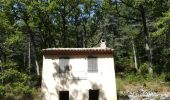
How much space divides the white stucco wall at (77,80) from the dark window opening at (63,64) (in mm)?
289

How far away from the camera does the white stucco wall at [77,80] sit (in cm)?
3319

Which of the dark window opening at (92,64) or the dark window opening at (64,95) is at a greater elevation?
the dark window opening at (92,64)

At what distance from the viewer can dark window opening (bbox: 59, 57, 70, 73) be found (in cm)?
3362

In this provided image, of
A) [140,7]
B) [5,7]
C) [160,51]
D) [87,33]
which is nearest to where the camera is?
[5,7]

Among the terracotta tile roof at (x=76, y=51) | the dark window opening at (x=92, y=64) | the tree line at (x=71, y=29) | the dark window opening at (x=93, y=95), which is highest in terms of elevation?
the tree line at (x=71, y=29)

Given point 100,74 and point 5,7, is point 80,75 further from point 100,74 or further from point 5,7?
point 5,7

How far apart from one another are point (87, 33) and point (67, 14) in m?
6.25

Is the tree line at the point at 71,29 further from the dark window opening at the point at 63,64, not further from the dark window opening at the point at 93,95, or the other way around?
the dark window opening at the point at 93,95

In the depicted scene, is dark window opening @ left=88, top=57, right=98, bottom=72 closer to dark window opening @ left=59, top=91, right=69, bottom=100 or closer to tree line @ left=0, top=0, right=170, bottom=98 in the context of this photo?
dark window opening @ left=59, top=91, right=69, bottom=100

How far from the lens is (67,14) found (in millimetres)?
47938

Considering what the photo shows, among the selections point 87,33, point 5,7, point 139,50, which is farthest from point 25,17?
point 139,50

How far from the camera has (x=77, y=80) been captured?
33.5m

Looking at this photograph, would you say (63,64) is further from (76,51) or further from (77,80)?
(77,80)

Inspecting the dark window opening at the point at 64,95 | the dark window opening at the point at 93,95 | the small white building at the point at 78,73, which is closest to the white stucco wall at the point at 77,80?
the small white building at the point at 78,73
